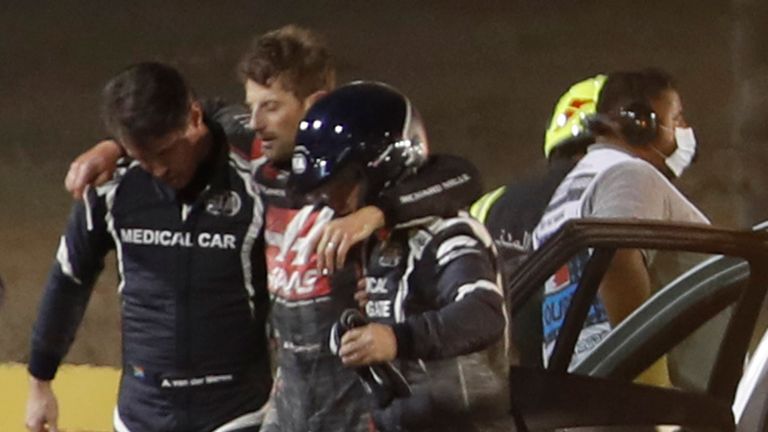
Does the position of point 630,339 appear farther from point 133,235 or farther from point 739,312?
point 133,235

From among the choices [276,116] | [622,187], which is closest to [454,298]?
[276,116]

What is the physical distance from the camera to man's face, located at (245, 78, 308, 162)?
104 inches

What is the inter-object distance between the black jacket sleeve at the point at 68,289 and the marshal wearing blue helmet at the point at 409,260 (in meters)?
0.76

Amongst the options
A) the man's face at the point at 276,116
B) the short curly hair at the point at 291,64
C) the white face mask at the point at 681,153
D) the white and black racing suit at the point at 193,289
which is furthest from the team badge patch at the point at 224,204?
the white face mask at the point at 681,153

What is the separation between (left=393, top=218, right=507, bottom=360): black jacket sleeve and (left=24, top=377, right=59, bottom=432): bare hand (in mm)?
1083

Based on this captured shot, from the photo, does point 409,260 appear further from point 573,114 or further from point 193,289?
point 573,114

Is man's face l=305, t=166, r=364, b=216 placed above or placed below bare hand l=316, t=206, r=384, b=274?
above

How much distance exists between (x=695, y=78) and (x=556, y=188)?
2853 mm

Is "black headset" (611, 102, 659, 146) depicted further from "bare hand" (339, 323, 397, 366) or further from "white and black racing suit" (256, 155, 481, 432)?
"bare hand" (339, 323, 397, 366)

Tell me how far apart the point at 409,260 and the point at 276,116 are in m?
0.58

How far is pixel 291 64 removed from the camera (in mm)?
2711

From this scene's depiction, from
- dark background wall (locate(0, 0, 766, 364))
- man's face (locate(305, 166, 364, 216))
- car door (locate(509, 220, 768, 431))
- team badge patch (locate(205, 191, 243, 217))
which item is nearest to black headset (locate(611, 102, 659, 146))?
car door (locate(509, 220, 768, 431))

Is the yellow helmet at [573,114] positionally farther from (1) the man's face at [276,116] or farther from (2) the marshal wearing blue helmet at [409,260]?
(2) the marshal wearing blue helmet at [409,260]

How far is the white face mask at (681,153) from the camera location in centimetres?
349
